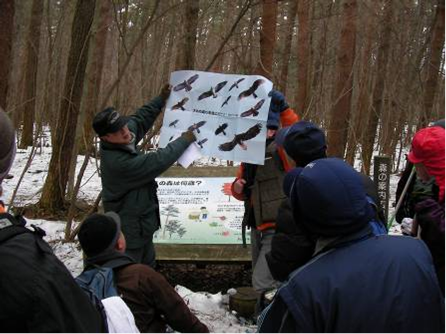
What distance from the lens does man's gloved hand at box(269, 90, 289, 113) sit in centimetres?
363

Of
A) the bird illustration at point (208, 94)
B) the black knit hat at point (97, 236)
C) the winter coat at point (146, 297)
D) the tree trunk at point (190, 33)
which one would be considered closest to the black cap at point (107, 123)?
the bird illustration at point (208, 94)

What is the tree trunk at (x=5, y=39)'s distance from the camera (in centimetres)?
436

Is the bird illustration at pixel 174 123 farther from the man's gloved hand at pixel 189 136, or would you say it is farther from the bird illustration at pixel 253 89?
the bird illustration at pixel 253 89

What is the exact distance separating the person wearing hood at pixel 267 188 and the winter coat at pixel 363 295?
2180mm

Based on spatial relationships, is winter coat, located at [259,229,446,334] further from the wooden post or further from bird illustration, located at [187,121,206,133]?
the wooden post

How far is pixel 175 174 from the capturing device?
579 cm

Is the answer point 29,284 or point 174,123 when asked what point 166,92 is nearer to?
point 174,123

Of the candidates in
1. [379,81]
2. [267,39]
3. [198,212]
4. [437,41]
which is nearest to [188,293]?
[198,212]

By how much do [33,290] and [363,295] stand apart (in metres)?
0.98

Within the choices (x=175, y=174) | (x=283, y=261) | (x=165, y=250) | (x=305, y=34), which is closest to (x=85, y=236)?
(x=283, y=261)

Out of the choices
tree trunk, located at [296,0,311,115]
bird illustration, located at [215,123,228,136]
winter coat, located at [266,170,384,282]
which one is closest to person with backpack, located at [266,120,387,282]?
winter coat, located at [266,170,384,282]

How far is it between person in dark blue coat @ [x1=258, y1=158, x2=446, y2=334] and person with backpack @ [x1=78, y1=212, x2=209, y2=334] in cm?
116

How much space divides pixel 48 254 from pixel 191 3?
12.4 feet

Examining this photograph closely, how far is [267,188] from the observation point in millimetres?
3795
